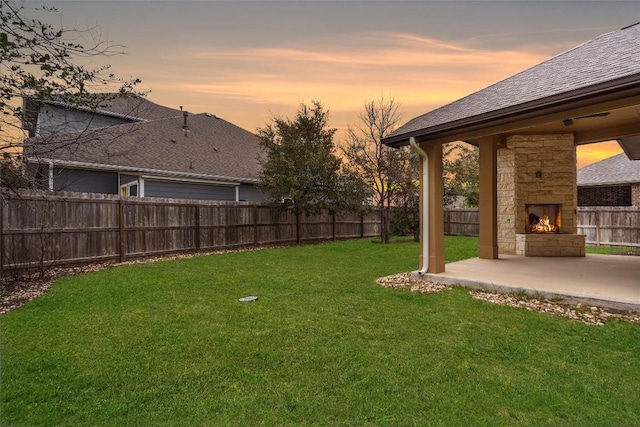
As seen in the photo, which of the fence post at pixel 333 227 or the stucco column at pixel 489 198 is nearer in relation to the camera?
the stucco column at pixel 489 198

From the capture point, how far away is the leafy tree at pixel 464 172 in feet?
65.6

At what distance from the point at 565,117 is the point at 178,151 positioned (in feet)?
43.8

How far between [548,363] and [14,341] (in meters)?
5.19

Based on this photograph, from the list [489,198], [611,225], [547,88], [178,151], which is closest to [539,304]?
[547,88]

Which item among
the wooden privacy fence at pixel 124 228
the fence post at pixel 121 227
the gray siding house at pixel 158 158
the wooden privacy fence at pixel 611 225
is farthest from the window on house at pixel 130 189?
the wooden privacy fence at pixel 611 225

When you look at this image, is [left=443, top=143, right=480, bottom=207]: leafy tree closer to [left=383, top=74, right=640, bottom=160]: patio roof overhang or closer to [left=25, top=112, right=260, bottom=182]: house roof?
[left=383, top=74, right=640, bottom=160]: patio roof overhang

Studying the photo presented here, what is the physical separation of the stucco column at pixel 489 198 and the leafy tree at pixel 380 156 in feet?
18.2

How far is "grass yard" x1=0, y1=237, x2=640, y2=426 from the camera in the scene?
2385 mm

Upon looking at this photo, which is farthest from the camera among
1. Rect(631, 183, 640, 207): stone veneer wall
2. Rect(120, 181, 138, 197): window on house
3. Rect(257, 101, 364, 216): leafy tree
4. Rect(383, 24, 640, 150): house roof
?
Rect(631, 183, 640, 207): stone veneer wall

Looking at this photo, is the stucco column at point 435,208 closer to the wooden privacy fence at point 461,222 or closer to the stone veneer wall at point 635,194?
the wooden privacy fence at point 461,222

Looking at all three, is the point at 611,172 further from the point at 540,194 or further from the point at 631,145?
the point at 540,194

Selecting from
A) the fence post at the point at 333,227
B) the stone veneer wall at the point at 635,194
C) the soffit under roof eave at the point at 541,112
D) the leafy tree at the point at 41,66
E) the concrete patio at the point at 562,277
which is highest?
the leafy tree at the point at 41,66

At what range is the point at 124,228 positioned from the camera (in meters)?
9.13

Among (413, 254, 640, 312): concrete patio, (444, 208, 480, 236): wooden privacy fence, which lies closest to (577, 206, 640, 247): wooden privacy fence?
(444, 208, 480, 236): wooden privacy fence
